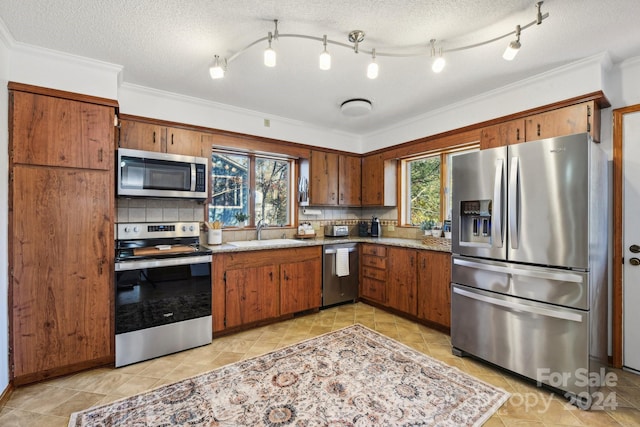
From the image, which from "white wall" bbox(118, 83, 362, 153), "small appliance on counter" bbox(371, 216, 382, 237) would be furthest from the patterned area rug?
"white wall" bbox(118, 83, 362, 153)

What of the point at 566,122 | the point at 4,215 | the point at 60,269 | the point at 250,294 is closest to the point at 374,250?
the point at 250,294

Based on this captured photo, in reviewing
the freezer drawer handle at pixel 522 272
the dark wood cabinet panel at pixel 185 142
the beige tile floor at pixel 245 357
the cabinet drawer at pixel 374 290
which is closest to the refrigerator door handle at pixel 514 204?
the freezer drawer handle at pixel 522 272

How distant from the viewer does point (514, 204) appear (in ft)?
7.18

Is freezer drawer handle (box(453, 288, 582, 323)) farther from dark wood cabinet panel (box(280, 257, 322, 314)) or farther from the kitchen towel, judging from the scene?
dark wood cabinet panel (box(280, 257, 322, 314))

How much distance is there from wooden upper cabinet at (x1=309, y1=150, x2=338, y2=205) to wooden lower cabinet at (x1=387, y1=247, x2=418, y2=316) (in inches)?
45.7

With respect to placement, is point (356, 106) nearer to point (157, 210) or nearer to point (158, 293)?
point (157, 210)

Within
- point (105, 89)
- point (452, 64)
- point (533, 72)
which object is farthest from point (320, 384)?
point (533, 72)

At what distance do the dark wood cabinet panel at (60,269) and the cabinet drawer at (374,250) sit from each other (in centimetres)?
283

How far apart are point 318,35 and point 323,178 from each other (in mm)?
2282

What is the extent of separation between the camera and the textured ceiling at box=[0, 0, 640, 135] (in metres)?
1.76

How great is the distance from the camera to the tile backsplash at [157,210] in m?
2.92

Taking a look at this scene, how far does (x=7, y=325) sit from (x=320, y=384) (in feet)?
7.32

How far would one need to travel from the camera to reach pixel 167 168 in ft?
9.26

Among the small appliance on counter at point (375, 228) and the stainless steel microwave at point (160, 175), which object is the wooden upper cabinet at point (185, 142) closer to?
the stainless steel microwave at point (160, 175)
